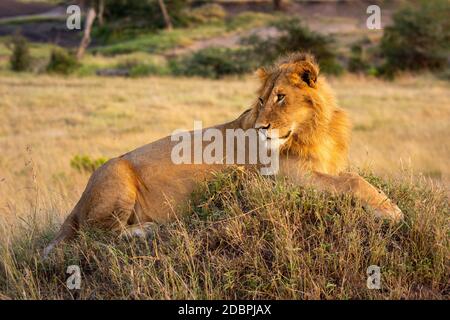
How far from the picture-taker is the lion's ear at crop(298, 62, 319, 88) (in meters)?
5.55

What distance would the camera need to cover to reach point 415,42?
127 feet

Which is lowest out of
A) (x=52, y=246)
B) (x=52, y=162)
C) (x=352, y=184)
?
(x=52, y=162)

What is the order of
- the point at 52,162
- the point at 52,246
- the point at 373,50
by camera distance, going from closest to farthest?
the point at 52,246 < the point at 52,162 < the point at 373,50

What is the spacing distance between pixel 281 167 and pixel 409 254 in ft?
4.39

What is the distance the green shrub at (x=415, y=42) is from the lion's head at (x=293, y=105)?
32.0m

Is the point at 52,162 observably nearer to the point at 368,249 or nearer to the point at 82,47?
the point at 368,249

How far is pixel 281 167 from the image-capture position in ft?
18.5

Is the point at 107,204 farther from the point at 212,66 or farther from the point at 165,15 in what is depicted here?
the point at 165,15

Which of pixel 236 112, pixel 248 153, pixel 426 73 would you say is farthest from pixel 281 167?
pixel 426 73

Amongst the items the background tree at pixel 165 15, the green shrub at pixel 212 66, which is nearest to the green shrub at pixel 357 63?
the green shrub at pixel 212 66

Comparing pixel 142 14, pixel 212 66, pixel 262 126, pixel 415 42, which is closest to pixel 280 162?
pixel 262 126

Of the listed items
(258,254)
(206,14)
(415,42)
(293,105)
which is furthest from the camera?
(206,14)

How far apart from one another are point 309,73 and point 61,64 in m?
33.3

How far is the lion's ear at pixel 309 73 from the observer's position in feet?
18.2
